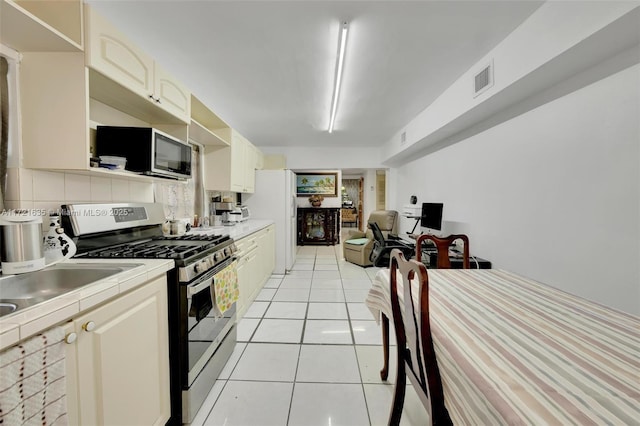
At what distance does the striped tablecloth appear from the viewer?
1.95ft

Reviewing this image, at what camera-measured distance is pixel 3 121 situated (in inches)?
47.9

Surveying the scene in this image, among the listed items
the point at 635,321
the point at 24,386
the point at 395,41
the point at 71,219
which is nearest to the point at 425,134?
the point at 395,41

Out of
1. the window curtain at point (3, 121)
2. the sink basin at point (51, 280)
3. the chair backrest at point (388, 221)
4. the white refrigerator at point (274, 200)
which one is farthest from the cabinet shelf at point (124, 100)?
the chair backrest at point (388, 221)

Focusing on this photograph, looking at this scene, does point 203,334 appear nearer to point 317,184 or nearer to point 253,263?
point 253,263

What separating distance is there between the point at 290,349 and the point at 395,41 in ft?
8.60

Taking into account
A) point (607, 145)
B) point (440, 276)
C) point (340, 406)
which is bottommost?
point (340, 406)

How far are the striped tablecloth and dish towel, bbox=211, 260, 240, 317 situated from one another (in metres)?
1.33

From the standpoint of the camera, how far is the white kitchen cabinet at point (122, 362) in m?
0.89

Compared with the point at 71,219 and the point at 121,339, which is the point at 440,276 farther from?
the point at 71,219

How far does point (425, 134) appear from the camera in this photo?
356 centimetres

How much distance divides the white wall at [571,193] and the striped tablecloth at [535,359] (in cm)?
70

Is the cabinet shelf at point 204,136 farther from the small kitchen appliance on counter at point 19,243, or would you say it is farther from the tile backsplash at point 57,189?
the small kitchen appliance on counter at point 19,243

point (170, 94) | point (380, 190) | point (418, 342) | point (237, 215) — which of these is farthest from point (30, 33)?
point (380, 190)

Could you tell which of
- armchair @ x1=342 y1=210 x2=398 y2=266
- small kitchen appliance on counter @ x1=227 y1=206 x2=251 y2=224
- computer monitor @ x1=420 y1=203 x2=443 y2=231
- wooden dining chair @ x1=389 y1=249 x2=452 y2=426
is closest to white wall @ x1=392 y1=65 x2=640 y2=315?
computer monitor @ x1=420 y1=203 x2=443 y2=231
